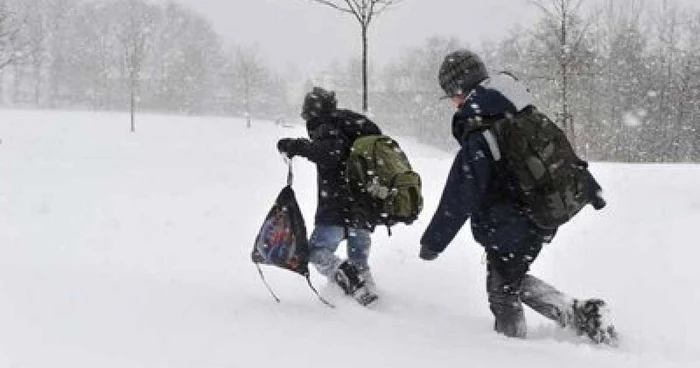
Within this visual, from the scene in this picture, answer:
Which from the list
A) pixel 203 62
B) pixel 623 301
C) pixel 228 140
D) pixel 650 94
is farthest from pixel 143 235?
pixel 203 62

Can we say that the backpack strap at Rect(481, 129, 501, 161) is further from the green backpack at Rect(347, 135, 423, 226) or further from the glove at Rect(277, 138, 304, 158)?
the glove at Rect(277, 138, 304, 158)

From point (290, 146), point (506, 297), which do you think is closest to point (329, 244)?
point (290, 146)

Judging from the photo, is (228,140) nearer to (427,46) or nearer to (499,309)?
(499,309)

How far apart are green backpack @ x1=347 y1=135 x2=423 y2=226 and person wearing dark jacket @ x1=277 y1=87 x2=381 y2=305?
0.47 feet

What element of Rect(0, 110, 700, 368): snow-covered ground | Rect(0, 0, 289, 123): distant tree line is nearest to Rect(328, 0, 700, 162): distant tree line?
Rect(0, 110, 700, 368): snow-covered ground

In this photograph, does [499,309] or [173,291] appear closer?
[499,309]

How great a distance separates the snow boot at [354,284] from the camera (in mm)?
5172

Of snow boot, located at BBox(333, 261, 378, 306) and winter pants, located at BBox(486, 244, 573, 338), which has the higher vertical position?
winter pants, located at BBox(486, 244, 573, 338)

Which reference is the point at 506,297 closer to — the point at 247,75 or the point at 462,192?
the point at 462,192

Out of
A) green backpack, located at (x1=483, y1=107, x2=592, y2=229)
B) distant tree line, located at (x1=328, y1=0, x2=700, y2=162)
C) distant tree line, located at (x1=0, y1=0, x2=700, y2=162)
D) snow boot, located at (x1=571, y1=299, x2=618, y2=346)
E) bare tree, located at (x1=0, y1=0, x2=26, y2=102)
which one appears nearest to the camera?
green backpack, located at (x1=483, y1=107, x2=592, y2=229)

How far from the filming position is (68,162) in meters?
21.2

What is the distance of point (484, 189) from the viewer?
410 cm

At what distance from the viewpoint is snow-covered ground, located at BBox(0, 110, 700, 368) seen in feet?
12.1

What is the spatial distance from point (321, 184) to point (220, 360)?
211 centimetres
